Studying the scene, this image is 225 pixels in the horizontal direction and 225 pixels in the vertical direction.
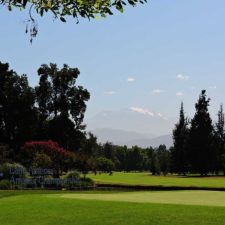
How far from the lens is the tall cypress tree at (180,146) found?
313ft

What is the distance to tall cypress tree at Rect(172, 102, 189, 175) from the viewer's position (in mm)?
95250

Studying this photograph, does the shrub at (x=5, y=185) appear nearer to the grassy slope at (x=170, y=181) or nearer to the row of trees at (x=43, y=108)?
the grassy slope at (x=170, y=181)

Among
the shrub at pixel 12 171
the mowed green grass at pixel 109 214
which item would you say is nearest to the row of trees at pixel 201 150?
the shrub at pixel 12 171

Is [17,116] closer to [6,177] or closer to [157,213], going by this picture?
[6,177]

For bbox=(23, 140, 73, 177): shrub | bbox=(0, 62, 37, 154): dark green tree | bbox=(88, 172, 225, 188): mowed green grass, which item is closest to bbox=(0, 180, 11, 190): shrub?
bbox=(23, 140, 73, 177): shrub

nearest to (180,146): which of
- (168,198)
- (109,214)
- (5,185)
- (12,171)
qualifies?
(12,171)

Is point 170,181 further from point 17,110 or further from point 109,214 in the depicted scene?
point 109,214

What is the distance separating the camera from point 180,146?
9900 cm

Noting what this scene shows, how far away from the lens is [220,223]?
13.1m

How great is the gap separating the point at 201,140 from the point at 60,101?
3234 centimetres

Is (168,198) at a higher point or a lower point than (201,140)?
lower

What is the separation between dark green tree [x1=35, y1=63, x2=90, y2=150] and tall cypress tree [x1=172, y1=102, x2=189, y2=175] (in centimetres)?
3153

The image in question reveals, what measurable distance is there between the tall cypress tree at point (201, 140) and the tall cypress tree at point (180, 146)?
332cm

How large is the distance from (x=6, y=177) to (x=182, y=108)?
72.9m
